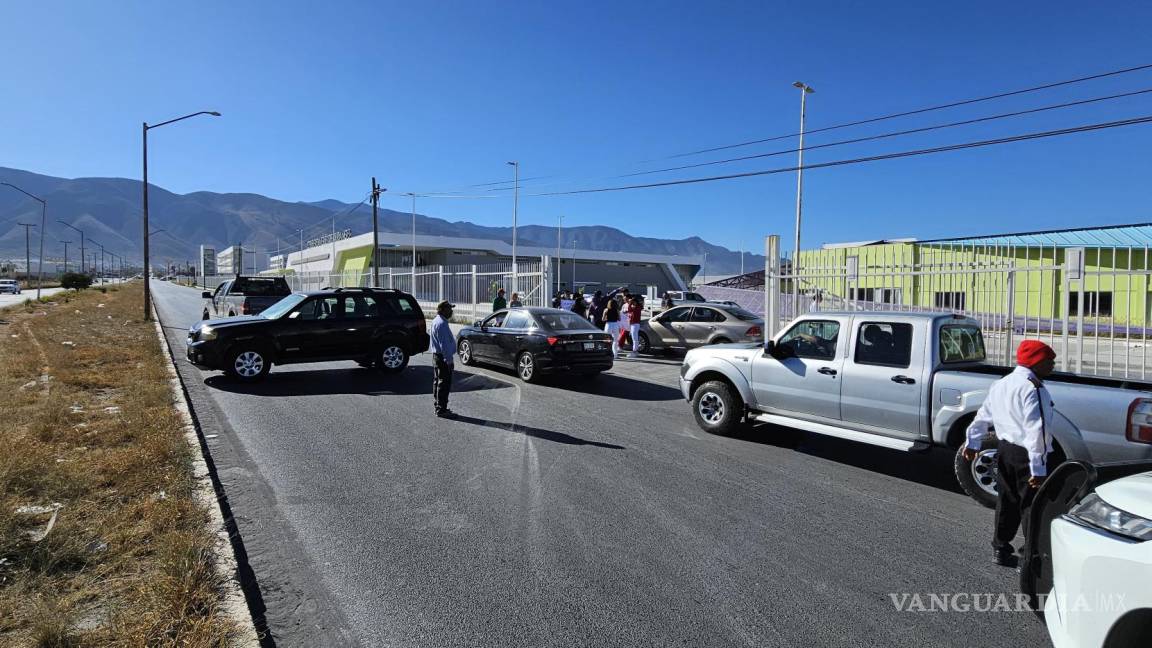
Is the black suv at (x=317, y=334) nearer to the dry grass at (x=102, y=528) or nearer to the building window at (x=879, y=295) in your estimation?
the dry grass at (x=102, y=528)

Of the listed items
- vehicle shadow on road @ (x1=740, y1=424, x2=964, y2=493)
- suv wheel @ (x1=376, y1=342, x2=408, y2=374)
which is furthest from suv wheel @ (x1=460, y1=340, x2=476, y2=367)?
vehicle shadow on road @ (x1=740, y1=424, x2=964, y2=493)

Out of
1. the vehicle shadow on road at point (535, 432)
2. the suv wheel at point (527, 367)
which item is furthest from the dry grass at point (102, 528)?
the suv wheel at point (527, 367)

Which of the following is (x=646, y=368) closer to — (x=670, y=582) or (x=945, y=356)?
(x=945, y=356)

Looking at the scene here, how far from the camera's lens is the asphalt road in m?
3.55

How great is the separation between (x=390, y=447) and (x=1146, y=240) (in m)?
25.6

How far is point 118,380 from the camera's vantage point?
11.0 meters

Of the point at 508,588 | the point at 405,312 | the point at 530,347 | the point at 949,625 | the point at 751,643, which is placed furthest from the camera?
the point at 405,312

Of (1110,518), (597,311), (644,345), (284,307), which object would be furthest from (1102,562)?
(597,311)

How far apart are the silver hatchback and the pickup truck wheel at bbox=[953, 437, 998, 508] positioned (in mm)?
10109

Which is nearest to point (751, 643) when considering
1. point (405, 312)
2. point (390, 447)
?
point (390, 447)

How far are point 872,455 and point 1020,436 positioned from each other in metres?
3.39

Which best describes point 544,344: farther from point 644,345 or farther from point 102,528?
point 102,528

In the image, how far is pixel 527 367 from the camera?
12.3m

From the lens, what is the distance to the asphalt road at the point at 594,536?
140 inches
